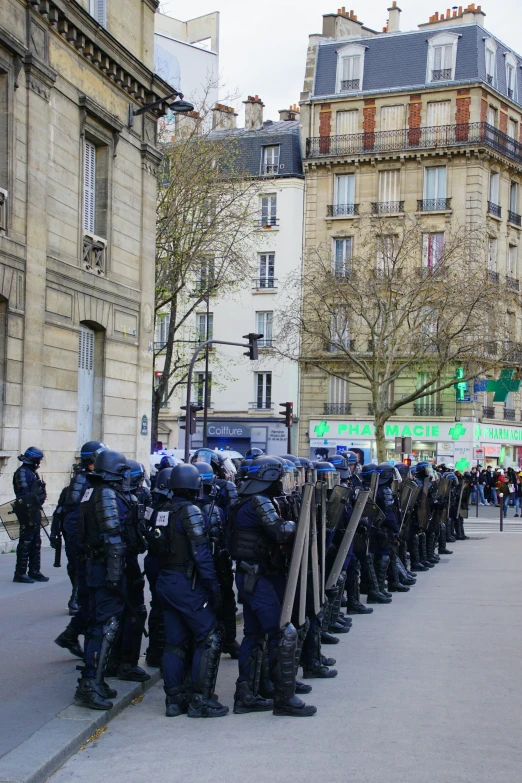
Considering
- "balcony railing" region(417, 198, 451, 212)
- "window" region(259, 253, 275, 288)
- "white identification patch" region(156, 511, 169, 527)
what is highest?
"balcony railing" region(417, 198, 451, 212)

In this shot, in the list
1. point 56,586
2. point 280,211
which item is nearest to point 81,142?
point 56,586

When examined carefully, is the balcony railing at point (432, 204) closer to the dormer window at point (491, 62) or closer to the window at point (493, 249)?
the window at point (493, 249)

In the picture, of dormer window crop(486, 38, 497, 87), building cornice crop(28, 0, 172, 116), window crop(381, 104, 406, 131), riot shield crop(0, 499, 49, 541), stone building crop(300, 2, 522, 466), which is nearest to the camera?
riot shield crop(0, 499, 49, 541)

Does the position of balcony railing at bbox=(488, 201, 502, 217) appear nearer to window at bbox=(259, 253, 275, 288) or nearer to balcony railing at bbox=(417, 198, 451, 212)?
balcony railing at bbox=(417, 198, 451, 212)

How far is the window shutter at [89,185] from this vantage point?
18.3 meters

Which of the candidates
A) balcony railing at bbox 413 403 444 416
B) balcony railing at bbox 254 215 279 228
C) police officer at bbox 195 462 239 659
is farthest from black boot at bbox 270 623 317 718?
balcony railing at bbox 254 215 279 228

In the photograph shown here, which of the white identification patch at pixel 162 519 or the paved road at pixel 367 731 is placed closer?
the paved road at pixel 367 731

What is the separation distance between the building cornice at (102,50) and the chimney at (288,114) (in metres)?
32.4

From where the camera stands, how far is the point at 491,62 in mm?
45094

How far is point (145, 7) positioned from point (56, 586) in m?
12.9

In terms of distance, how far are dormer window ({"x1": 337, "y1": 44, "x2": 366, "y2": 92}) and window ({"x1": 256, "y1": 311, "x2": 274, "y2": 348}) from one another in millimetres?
10697

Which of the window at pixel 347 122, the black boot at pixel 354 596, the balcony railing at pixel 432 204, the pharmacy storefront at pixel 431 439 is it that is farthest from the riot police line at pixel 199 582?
the window at pixel 347 122

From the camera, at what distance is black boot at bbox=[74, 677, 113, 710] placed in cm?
647

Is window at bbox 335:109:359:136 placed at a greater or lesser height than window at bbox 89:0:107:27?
greater
